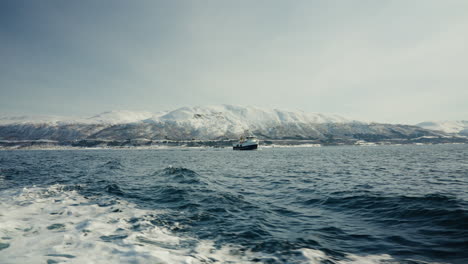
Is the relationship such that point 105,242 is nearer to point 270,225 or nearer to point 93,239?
point 93,239

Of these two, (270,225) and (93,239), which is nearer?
(93,239)

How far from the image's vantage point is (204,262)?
20.4 feet

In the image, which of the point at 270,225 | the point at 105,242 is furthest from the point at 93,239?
the point at 270,225

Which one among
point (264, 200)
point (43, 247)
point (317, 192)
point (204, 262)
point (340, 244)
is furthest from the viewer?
point (317, 192)

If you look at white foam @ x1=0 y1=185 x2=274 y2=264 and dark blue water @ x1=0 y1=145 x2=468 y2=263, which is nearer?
white foam @ x1=0 y1=185 x2=274 y2=264

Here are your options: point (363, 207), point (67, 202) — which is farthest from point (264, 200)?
point (67, 202)

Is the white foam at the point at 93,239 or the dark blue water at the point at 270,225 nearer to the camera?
the white foam at the point at 93,239

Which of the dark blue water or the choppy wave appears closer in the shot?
the choppy wave

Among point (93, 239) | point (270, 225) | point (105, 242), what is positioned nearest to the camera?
point (105, 242)

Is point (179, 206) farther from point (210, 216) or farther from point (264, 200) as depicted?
point (264, 200)

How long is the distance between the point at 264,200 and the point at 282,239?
597 cm

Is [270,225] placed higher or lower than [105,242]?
lower

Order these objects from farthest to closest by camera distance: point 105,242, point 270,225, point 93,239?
point 270,225 → point 93,239 → point 105,242

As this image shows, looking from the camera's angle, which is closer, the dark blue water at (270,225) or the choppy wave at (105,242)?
the choppy wave at (105,242)
